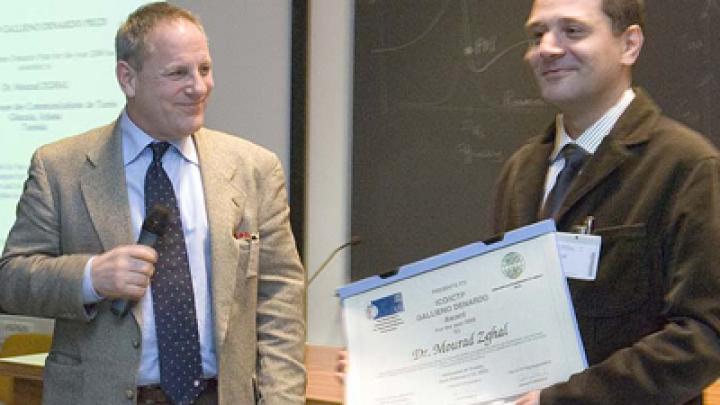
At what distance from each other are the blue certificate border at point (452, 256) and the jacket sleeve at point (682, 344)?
263mm

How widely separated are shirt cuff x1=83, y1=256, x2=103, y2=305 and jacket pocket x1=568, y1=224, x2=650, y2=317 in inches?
45.5

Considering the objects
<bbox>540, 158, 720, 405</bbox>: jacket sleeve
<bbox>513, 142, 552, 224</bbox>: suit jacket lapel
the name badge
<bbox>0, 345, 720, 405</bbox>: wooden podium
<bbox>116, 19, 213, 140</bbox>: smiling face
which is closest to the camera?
<bbox>540, 158, 720, 405</bbox>: jacket sleeve

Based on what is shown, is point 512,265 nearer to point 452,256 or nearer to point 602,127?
point 452,256

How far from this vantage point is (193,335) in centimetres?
259

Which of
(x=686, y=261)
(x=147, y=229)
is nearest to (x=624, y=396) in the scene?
(x=686, y=261)

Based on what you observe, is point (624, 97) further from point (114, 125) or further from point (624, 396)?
point (114, 125)

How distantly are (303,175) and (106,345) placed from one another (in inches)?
64.6

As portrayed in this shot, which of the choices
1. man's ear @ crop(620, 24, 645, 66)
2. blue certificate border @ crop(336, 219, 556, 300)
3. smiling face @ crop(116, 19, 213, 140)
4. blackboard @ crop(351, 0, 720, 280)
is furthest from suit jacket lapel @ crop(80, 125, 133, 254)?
blackboard @ crop(351, 0, 720, 280)

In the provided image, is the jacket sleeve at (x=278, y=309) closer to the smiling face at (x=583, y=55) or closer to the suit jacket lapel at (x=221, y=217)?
the suit jacket lapel at (x=221, y=217)

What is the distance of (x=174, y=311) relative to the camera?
8.48ft

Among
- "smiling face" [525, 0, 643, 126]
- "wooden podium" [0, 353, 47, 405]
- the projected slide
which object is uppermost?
the projected slide

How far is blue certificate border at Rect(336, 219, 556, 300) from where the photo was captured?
208 cm

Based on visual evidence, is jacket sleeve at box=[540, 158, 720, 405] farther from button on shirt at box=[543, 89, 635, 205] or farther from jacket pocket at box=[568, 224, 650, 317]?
button on shirt at box=[543, 89, 635, 205]

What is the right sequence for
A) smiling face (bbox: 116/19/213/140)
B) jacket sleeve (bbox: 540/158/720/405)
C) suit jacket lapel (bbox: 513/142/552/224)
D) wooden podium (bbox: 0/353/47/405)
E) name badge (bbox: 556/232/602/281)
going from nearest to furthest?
jacket sleeve (bbox: 540/158/720/405), name badge (bbox: 556/232/602/281), suit jacket lapel (bbox: 513/142/552/224), smiling face (bbox: 116/19/213/140), wooden podium (bbox: 0/353/47/405)
